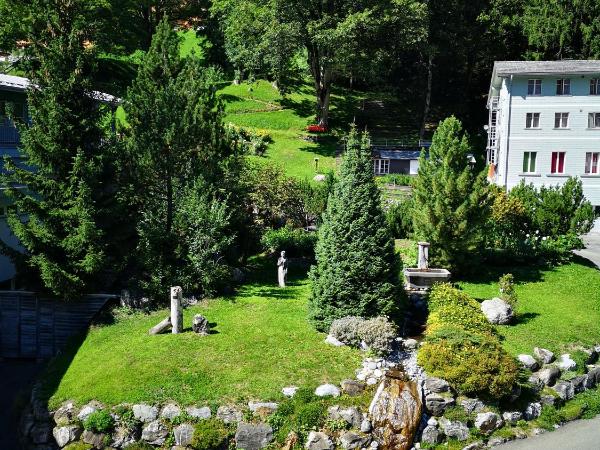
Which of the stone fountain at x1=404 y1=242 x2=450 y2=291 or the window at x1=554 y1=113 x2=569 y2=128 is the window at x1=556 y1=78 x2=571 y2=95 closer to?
the window at x1=554 y1=113 x2=569 y2=128

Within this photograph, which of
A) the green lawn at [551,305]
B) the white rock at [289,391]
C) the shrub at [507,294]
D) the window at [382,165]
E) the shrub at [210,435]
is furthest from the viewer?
the window at [382,165]

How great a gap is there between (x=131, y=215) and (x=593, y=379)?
18214 mm

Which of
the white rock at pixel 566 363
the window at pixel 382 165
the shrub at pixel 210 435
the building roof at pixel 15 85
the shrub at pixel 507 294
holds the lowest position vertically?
the shrub at pixel 210 435

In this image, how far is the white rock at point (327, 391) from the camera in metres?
17.4

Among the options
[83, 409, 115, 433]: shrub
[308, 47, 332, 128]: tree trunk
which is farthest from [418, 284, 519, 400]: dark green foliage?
[308, 47, 332, 128]: tree trunk

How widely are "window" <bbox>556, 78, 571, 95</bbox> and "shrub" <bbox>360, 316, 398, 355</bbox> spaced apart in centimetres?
3345

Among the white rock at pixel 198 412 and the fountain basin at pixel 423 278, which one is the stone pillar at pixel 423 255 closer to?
the fountain basin at pixel 423 278

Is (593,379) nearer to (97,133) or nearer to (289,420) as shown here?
(289,420)

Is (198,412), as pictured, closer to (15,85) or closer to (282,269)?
(282,269)

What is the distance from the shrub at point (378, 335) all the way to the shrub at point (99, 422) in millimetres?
7995

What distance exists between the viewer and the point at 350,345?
65.1ft

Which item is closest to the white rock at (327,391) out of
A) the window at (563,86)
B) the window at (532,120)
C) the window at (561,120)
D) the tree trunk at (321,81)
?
the window at (532,120)

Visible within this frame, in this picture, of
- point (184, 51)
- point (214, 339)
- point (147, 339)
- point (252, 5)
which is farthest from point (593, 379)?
point (184, 51)

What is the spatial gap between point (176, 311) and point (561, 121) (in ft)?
120
